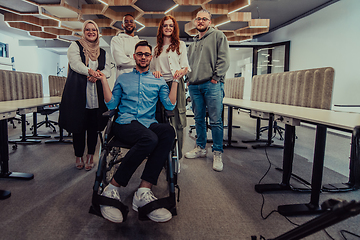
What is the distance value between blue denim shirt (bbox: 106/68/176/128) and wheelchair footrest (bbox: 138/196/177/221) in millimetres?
584

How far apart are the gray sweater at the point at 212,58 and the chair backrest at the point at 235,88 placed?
5.66ft

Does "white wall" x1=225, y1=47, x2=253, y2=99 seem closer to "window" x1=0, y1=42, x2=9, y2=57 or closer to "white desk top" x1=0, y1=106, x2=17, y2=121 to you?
"white desk top" x1=0, y1=106, x2=17, y2=121

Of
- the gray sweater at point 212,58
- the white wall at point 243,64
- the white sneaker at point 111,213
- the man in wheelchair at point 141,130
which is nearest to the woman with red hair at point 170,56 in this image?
the man in wheelchair at point 141,130

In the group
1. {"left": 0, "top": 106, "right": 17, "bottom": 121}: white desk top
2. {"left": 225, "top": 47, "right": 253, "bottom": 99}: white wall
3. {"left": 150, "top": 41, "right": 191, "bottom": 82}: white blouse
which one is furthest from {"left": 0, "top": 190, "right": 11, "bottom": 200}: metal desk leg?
{"left": 225, "top": 47, "right": 253, "bottom": 99}: white wall

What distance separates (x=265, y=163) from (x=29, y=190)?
8.12ft

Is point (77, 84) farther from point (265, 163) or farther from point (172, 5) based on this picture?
point (172, 5)

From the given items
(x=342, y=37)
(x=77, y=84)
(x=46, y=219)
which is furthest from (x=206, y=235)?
(x=342, y=37)

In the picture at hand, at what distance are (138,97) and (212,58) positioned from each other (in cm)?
105

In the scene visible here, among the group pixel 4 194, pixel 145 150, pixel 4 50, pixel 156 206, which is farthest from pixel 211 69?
pixel 4 50

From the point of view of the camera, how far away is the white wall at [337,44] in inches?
172

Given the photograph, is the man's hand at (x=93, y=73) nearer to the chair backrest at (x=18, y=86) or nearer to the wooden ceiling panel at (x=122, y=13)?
the chair backrest at (x=18, y=86)

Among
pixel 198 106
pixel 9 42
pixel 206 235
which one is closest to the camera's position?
pixel 206 235

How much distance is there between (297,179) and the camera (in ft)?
6.93

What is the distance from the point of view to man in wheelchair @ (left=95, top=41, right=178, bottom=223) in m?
1.35
